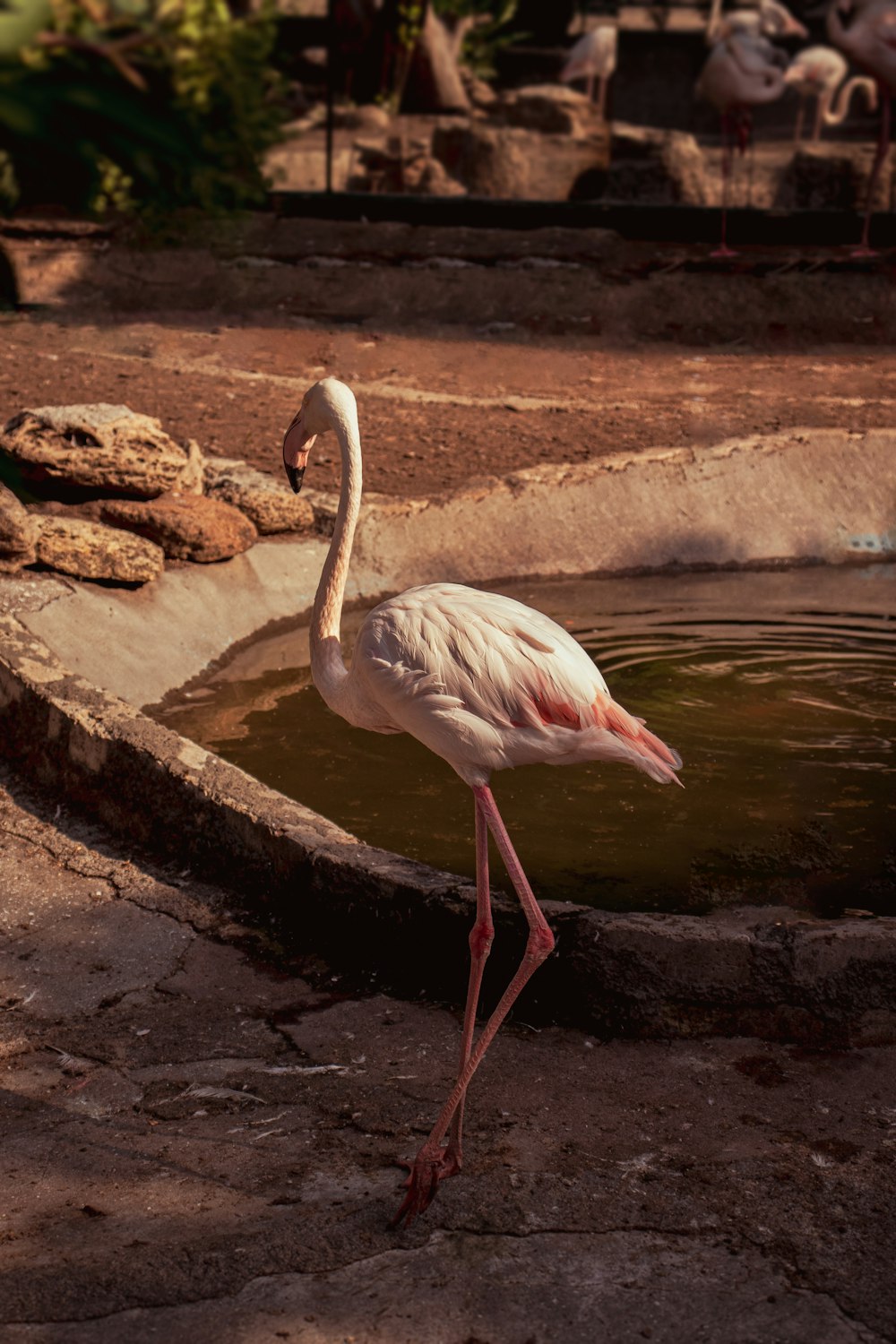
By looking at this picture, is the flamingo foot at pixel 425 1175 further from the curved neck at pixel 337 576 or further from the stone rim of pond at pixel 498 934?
the curved neck at pixel 337 576

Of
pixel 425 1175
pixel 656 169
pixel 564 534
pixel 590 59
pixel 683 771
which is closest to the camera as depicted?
pixel 425 1175

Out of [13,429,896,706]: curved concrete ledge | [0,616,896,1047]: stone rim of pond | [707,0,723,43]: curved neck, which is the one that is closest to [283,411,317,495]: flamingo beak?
[0,616,896,1047]: stone rim of pond

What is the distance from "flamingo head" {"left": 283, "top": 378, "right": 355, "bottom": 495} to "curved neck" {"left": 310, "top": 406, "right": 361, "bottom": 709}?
26mm

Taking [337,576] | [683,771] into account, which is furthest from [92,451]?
[337,576]

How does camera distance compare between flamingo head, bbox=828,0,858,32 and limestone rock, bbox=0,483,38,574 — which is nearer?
limestone rock, bbox=0,483,38,574

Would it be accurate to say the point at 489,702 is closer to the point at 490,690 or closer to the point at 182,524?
the point at 490,690

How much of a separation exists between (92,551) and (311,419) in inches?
109

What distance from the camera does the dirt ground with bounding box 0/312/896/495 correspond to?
8.51 meters

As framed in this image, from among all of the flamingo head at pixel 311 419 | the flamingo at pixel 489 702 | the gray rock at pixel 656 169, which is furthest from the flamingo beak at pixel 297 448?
the gray rock at pixel 656 169

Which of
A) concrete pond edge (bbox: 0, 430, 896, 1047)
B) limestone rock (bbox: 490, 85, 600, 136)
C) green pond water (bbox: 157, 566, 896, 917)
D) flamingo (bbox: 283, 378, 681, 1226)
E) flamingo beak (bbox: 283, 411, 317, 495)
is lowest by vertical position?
green pond water (bbox: 157, 566, 896, 917)

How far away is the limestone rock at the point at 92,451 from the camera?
6531mm

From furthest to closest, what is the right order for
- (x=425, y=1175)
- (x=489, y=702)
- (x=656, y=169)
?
(x=656, y=169) < (x=489, y=702) < (x=425, y=1175)

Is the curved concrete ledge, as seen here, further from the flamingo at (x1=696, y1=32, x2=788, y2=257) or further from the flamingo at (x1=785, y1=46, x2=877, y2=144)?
the flamingo at (x1=785, y1=46, x2=877, y2=144)

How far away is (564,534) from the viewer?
798 centimetres
